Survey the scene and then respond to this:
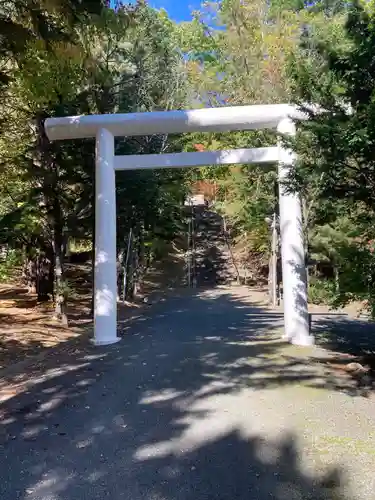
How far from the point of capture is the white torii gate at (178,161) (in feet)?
23.4

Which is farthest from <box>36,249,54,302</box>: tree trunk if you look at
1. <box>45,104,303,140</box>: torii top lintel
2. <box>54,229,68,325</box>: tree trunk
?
<box>45,104,303,140</box>: torii top lintel

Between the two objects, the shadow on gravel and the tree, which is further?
the shadow on gravel

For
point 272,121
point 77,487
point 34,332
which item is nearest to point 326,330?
point 272,121

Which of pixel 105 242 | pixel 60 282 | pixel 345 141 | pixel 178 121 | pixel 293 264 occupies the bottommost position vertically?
pixel 60 282

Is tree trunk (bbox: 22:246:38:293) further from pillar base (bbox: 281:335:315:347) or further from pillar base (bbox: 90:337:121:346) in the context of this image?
pillar base (bbox: 281:335:315:347)

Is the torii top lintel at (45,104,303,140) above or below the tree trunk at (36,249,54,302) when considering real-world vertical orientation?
above

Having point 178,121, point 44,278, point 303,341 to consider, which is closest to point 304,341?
point 303,341

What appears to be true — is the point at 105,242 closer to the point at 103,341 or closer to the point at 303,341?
the point at 103,341

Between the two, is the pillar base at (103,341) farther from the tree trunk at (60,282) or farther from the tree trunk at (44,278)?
the tree trunk at (44,278)

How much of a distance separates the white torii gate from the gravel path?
1.33 m

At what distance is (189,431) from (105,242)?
4.61m

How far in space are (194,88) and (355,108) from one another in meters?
14.4

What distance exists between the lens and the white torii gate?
281 inches

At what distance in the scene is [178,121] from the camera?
719 centimetres
